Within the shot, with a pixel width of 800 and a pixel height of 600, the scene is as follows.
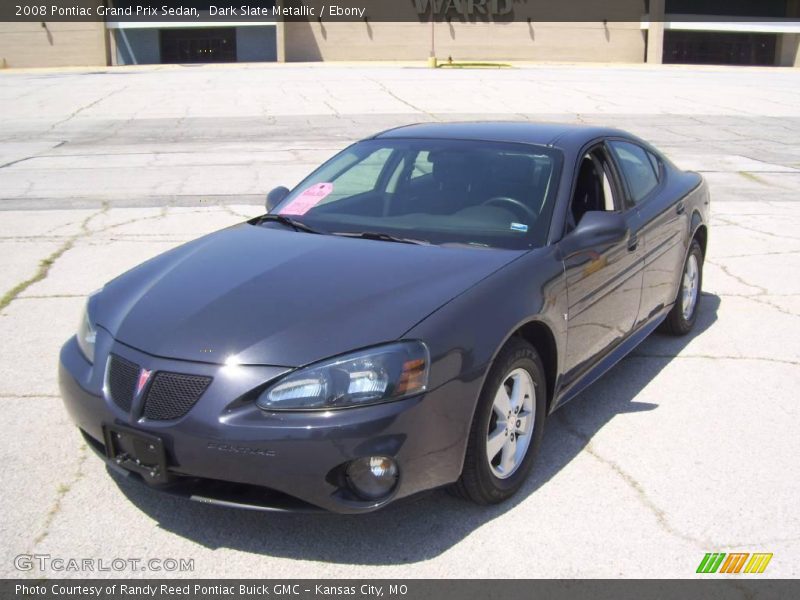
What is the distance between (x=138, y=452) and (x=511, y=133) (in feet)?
8.79

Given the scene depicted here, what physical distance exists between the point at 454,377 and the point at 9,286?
4968 millimetres

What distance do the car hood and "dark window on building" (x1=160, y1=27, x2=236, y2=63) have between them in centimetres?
5362

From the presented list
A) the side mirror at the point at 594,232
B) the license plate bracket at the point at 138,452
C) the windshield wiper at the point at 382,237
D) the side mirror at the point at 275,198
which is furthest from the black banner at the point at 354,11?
the license plate bracket at the point at 138,452

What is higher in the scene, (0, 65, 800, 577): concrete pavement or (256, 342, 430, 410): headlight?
(256, 342, 430, 410): headlight

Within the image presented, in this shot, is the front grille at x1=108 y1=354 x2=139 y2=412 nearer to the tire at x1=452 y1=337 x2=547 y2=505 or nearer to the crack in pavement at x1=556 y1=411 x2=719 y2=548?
the tire at x1=452 y1=337 x2=547 y2=505

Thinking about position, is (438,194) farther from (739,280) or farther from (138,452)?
(739,280)

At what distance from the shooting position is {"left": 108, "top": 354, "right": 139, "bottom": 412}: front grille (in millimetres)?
3254

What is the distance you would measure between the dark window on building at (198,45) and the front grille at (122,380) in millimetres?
54323

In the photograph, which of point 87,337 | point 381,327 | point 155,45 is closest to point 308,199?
point 87,337

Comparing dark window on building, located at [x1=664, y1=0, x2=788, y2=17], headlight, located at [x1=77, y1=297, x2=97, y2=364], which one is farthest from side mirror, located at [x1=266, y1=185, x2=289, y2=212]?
dark window on building, located at [x1=664, y1=0, x2=788, y2=17]

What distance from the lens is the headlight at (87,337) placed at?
3600mm

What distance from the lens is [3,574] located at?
3.14 m

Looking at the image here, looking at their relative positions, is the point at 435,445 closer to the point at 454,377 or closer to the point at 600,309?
the point at 454,377
